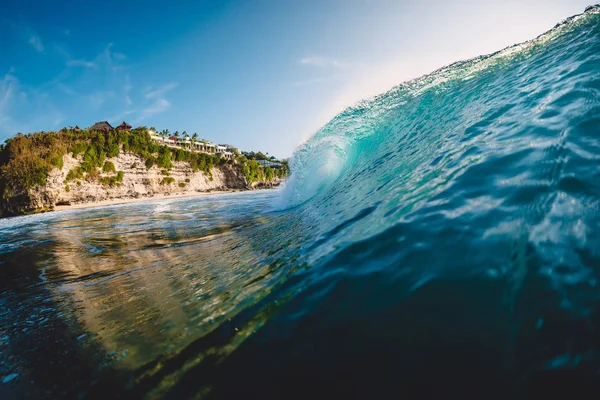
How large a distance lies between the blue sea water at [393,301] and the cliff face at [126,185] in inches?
1463

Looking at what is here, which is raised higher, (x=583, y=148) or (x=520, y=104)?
(x=520, y=104)

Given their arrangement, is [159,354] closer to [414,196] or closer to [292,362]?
[292,362]

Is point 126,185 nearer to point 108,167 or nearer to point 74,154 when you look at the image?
point 108,167

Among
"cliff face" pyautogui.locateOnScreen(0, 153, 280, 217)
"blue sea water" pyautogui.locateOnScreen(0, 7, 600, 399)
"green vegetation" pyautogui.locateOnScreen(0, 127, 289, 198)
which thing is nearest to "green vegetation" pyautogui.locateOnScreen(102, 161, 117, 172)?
"green vegetation" pyautogui.locateOnScreen(0, 127, 289, 198)

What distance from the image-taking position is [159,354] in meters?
1.59

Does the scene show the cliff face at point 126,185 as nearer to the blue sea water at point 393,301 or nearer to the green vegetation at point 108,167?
the green vegetation at point 108,167

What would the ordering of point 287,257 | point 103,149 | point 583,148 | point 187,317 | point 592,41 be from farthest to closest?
point 103,149 < point 592,41 < point 287,257 < point 583,148 < point 187,317

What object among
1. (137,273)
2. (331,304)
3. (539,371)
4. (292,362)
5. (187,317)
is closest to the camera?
(539,371)

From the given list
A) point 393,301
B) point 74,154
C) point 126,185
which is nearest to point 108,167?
point 126,185

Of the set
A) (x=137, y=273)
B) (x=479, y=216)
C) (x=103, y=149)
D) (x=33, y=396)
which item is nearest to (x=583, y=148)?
(x=479, y=216)

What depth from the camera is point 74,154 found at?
110 feet

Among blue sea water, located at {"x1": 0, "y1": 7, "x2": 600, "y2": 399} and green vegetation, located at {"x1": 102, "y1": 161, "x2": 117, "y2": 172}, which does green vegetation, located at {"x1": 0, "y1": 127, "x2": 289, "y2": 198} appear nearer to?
green vegetation, located at {"x1": 102, "y1": 161, "x2": 117, "y2": 172}

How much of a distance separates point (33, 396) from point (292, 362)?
1.47 m

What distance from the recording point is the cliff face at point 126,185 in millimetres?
30656
